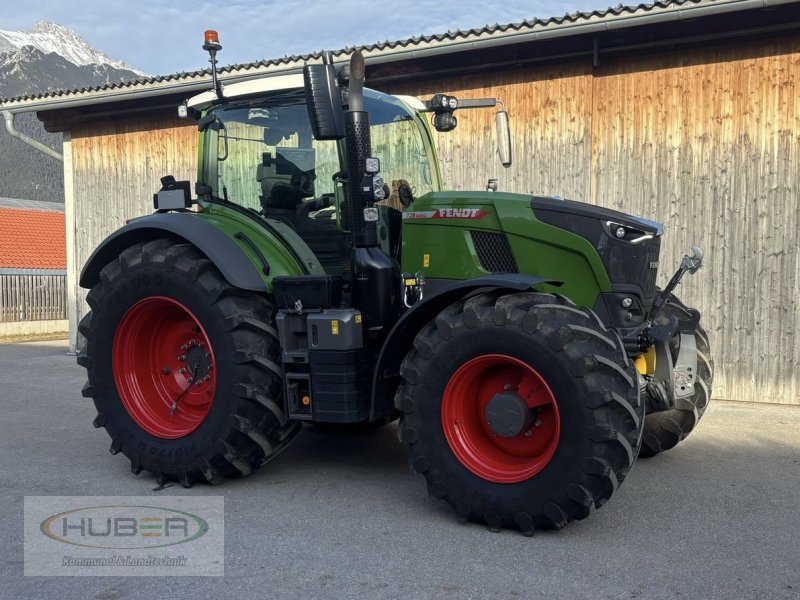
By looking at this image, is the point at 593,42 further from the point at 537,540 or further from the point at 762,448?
the point at 537,540

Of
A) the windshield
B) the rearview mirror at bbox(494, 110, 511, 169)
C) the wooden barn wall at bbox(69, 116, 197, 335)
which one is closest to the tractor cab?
the windshield

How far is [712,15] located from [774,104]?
3.37 ft

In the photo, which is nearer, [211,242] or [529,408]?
[529,408]

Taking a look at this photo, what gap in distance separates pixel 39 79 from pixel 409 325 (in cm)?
11842

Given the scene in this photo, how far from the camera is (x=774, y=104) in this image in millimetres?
7793

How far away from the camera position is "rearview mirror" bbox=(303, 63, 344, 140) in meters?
4.48

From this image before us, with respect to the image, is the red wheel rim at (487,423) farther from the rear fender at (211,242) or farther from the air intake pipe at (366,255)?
the rear fender at (211,242)

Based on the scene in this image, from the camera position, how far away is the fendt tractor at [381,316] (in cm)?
413

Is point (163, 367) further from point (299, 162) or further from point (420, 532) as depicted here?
point (420, 532)

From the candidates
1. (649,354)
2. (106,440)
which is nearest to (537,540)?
(649,354)

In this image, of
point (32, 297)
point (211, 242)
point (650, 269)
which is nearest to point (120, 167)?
point (211, 242)

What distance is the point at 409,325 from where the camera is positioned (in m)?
4.68

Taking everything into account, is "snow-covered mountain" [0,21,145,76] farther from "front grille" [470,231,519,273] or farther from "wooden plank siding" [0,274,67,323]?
"front grille" [470,231,519,273]

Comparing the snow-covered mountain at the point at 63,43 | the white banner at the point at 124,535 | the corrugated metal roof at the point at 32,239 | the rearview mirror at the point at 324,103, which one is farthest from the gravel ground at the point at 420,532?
the snow-covered mountain at the point at 63,43
